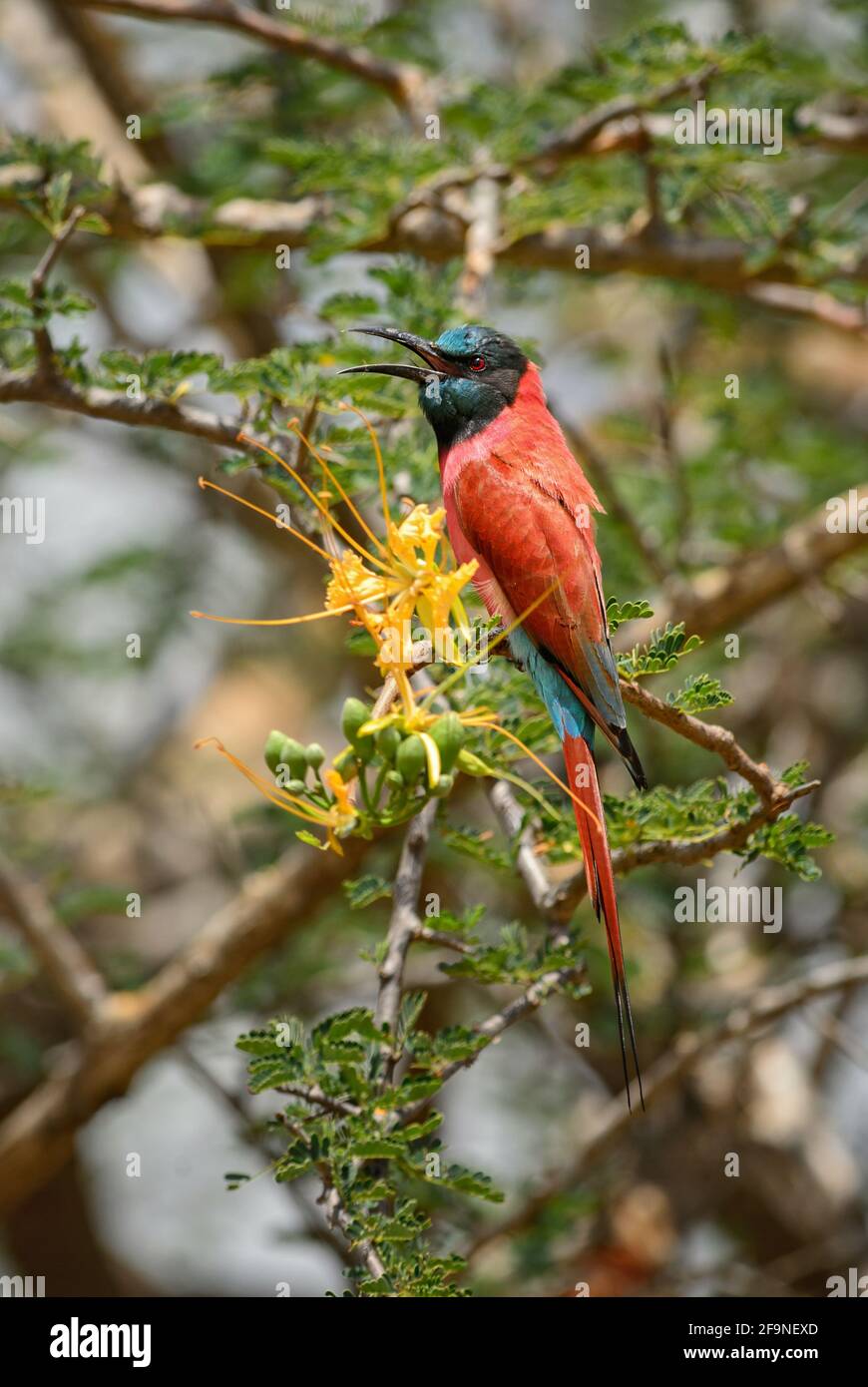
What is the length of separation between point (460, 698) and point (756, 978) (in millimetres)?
2965

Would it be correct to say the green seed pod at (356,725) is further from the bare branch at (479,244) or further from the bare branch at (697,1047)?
the bare branch at (697,1047)

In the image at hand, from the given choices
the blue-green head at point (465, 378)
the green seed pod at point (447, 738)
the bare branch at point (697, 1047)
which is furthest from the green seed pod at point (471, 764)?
the bare branch at point (697, 1047)

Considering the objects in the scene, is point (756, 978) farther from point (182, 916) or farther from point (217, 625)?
point (217, 625)

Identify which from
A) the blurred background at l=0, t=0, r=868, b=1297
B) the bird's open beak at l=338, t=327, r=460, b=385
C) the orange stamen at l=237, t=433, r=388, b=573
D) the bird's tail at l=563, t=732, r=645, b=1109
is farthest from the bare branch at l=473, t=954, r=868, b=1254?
the orange stamen at l=237, t=433, r=388, b=573

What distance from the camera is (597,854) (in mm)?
2533

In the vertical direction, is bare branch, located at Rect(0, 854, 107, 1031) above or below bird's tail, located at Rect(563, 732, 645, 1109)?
below

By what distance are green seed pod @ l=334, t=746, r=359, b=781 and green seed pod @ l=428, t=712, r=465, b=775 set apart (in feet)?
0.41

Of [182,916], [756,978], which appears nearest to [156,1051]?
[182,916]

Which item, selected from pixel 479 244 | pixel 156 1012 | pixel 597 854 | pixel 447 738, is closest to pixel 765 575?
pixel 479 244

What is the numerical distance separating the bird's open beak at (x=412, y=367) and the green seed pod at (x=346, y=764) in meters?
0.99

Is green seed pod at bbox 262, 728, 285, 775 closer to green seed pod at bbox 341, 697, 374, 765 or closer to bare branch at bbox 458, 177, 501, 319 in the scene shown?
green seed pod at bbox 341, 697, 374, 765

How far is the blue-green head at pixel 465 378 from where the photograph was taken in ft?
10.6

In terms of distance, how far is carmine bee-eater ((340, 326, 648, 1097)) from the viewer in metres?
2.64

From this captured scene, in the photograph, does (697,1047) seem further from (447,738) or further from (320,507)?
(320,507)
